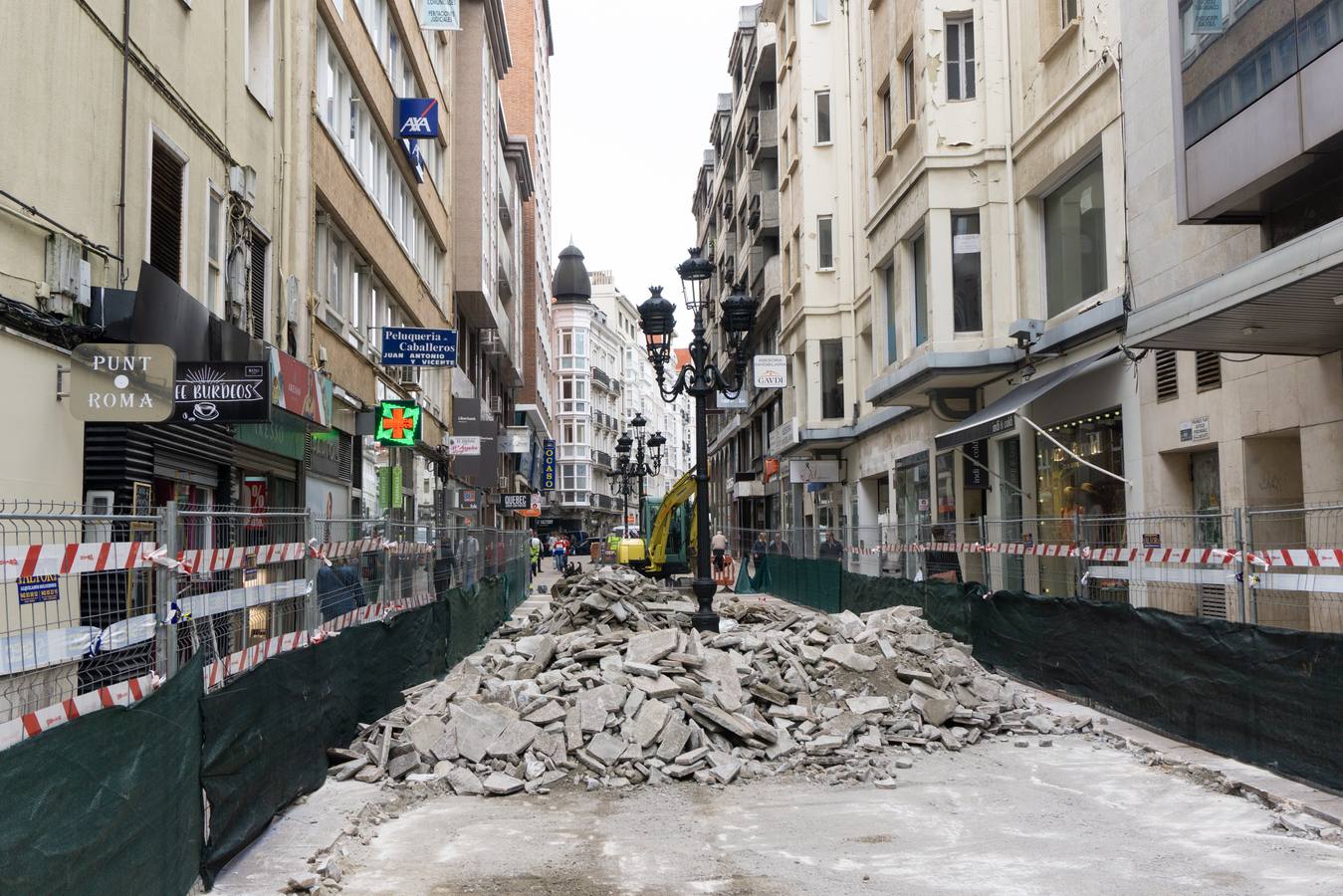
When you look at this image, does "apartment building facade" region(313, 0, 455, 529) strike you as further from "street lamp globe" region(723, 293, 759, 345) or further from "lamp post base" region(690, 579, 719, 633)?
"lamp post base" region(690, 579, 719, 633)

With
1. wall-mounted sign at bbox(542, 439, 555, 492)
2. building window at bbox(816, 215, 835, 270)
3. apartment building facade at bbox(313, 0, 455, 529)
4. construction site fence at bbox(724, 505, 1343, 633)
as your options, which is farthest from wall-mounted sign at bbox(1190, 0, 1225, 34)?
wall-mounted sign at bbox(542, 439, 555, 492)

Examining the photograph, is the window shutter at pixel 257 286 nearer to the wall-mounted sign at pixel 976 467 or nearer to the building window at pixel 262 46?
the building window at pixel 262 46

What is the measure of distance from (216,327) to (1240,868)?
37.7ft

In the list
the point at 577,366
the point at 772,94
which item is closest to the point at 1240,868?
the point at 772,94

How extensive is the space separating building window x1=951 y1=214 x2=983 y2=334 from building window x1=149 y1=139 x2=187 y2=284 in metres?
12.8

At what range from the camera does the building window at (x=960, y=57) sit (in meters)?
21.5

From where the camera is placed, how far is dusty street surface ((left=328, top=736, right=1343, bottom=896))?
6.45 metres

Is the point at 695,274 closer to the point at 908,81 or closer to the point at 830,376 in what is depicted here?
the point at 908,81

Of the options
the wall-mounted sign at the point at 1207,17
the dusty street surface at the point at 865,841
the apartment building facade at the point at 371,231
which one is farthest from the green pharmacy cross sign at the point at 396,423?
the wall-mounted sign at the point at 1207,17

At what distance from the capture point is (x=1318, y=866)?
6.56 metres

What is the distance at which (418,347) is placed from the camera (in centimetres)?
2281

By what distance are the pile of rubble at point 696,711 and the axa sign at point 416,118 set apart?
14355 millimetres

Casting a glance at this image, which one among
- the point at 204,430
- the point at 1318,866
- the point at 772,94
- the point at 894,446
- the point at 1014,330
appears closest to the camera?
→ the point at 1318,866

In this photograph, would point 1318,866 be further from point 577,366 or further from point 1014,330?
point 577,366
